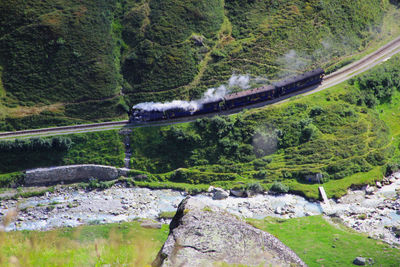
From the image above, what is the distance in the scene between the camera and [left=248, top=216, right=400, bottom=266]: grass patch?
50.2m

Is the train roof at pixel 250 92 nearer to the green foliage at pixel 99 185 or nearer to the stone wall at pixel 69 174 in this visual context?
the stone wall at pixel 69 174

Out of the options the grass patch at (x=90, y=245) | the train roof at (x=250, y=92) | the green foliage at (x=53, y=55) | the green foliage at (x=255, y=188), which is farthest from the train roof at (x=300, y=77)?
the grass patch at (x=90, y=245)

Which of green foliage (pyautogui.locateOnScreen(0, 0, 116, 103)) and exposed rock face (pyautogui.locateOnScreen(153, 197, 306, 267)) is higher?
green foliage (pyautogui.locateOnScreen(0, 0, 116, 103))

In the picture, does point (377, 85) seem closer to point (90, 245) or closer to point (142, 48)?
point (142, 48)

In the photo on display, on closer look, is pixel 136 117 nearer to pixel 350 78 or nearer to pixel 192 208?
pixel 192 208

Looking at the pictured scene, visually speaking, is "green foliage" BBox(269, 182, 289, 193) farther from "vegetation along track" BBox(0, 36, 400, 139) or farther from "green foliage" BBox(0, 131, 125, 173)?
"green foliage" BBox(0, 131, 125, 173)

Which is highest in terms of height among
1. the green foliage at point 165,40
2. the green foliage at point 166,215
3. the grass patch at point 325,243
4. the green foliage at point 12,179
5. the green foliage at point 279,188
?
the green foliage at point 165,40

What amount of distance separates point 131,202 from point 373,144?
46.8 metres

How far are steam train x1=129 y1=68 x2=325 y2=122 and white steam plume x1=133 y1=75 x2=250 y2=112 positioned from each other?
599 millimetres

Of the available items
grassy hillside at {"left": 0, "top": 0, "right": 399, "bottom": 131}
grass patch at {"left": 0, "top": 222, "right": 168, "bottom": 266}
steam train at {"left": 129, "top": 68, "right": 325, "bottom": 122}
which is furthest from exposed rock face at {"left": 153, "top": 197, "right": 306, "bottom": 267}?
grassy hillside at {"left": 0, "top": 0, "right": 399, "bottom": 131}

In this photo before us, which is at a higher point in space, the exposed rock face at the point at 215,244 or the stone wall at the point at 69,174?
the stone wall at the point at 69,174

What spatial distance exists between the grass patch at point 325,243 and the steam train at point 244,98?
959 inches

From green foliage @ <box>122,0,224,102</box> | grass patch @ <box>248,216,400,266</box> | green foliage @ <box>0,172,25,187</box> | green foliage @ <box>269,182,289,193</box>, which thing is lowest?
grass patch @ <box>248,216,400,266</box>

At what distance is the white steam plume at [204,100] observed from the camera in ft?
239
